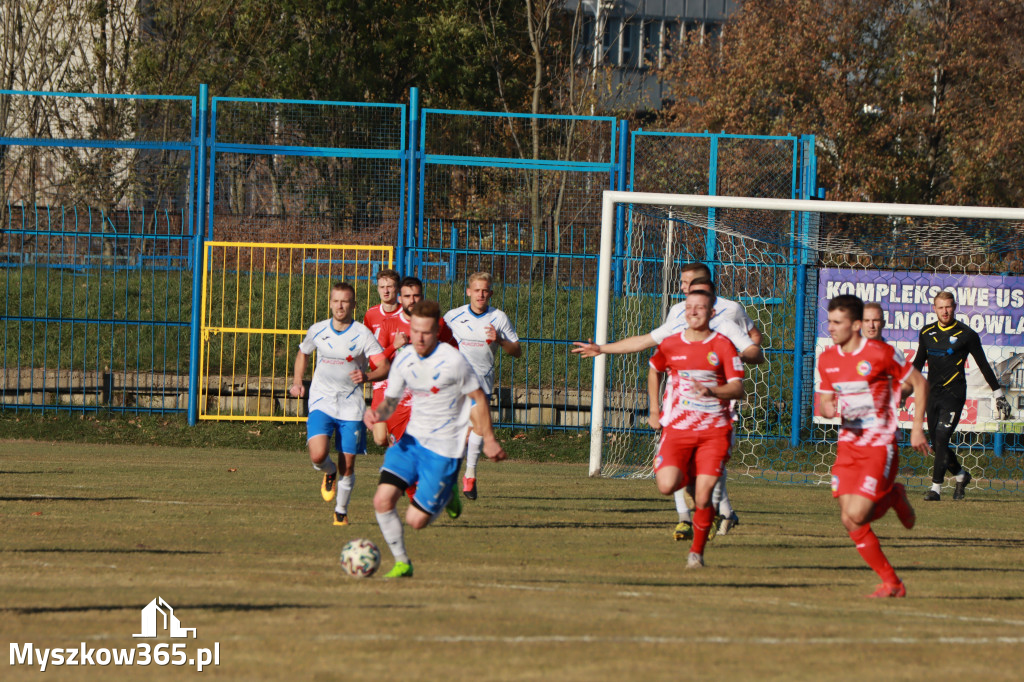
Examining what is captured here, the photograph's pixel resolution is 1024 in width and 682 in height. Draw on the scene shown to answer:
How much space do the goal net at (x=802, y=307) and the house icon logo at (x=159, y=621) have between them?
26.5ft

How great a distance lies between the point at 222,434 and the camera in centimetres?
1670

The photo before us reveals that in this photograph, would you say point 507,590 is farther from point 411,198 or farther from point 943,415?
point 411,198

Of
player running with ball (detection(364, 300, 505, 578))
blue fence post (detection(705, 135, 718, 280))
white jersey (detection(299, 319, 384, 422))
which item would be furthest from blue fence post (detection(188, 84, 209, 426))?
player running with ball (detection(364, 300, 505, 578))

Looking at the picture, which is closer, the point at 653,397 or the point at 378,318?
the point at 653,397

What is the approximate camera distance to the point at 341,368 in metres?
9.80

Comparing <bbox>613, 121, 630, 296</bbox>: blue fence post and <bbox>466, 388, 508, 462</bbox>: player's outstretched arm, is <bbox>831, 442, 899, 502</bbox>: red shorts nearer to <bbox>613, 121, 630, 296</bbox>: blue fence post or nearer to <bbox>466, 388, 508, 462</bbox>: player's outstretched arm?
<bbox>466, 388, 508, 462</bbox>: player's outstretched arm

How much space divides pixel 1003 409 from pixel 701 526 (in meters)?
8.66

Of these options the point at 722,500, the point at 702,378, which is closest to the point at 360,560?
the point at 702,378

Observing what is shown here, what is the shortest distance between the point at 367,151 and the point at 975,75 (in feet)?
66.5

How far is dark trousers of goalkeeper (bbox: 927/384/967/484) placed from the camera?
498 inches

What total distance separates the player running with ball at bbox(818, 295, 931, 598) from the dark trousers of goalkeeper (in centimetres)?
546

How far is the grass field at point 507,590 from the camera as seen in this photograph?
5414 millimetres

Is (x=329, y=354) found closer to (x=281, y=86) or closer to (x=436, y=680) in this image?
(x=436, y=680)

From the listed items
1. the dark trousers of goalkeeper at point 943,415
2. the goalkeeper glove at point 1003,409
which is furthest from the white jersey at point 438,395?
the goalkeeper glove at point 1003,409
